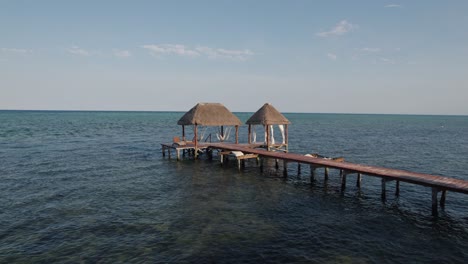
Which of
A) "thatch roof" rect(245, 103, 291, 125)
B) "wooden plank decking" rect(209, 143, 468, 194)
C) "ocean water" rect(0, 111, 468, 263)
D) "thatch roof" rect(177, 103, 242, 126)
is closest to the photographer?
"ocean water" rect(0, 111, 468, 263)

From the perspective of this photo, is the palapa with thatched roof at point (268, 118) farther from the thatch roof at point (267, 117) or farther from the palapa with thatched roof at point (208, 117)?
the palapa with thatched roof at point (208, 117)

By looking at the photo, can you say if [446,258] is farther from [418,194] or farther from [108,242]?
[108,242]

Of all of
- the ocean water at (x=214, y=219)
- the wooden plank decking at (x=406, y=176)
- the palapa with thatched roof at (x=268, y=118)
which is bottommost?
the ocean water at (x=214, y=219)

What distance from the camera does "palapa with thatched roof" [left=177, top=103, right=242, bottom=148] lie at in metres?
32.4

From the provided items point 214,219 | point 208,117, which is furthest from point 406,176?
point 208,117

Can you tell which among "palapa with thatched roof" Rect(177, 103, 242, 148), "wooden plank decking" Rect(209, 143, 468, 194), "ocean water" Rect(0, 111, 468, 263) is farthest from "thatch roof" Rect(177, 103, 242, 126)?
"wooden plank decking" Rect(209, 143, 468, 194)

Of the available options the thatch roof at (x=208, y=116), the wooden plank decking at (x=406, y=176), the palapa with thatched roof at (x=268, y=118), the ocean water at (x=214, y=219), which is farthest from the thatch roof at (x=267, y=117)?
the wooden plank decking at (x=406, y=176)

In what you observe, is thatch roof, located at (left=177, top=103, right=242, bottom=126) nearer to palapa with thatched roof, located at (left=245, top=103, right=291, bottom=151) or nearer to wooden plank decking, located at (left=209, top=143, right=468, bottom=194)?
palapa with thatched roof, located at (left=245, top=103, right=291, bottom=151)

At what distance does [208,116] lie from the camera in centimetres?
3309

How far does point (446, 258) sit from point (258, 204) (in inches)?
357

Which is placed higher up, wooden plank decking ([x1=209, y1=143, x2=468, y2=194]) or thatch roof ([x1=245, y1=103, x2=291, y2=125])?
thatch roof ([x1=245, y1=103, x2=291, y2=125])

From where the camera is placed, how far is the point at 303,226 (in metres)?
15.0

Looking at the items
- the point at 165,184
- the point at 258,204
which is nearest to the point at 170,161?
the point at 165,184

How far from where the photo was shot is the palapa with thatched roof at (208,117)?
32.4 m
